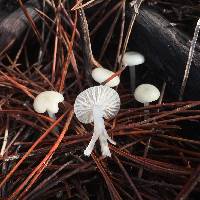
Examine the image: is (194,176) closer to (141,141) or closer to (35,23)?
(141,141)

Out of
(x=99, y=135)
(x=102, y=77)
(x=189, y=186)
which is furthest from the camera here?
(x=102, y=77)

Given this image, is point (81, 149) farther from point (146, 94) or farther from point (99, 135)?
point (146, 94)

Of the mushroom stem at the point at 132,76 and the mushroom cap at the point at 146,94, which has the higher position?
the mushroom stem at the point at 132,76

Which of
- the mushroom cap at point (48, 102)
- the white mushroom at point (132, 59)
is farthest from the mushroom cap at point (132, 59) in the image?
the mushroom cap at point (48, 102)

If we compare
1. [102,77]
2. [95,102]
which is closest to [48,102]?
[95,102]

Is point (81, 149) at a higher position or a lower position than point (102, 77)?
lower

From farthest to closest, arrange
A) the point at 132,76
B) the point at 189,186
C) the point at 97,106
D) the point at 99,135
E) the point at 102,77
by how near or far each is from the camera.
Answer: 1. the point at 132,76
2. the point at 102,77
3. the point at 97,106
4. the point at 99,135
5. the point at 189,186

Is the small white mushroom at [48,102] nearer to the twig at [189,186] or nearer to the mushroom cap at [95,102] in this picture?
the mushroom cap at [95,102]
